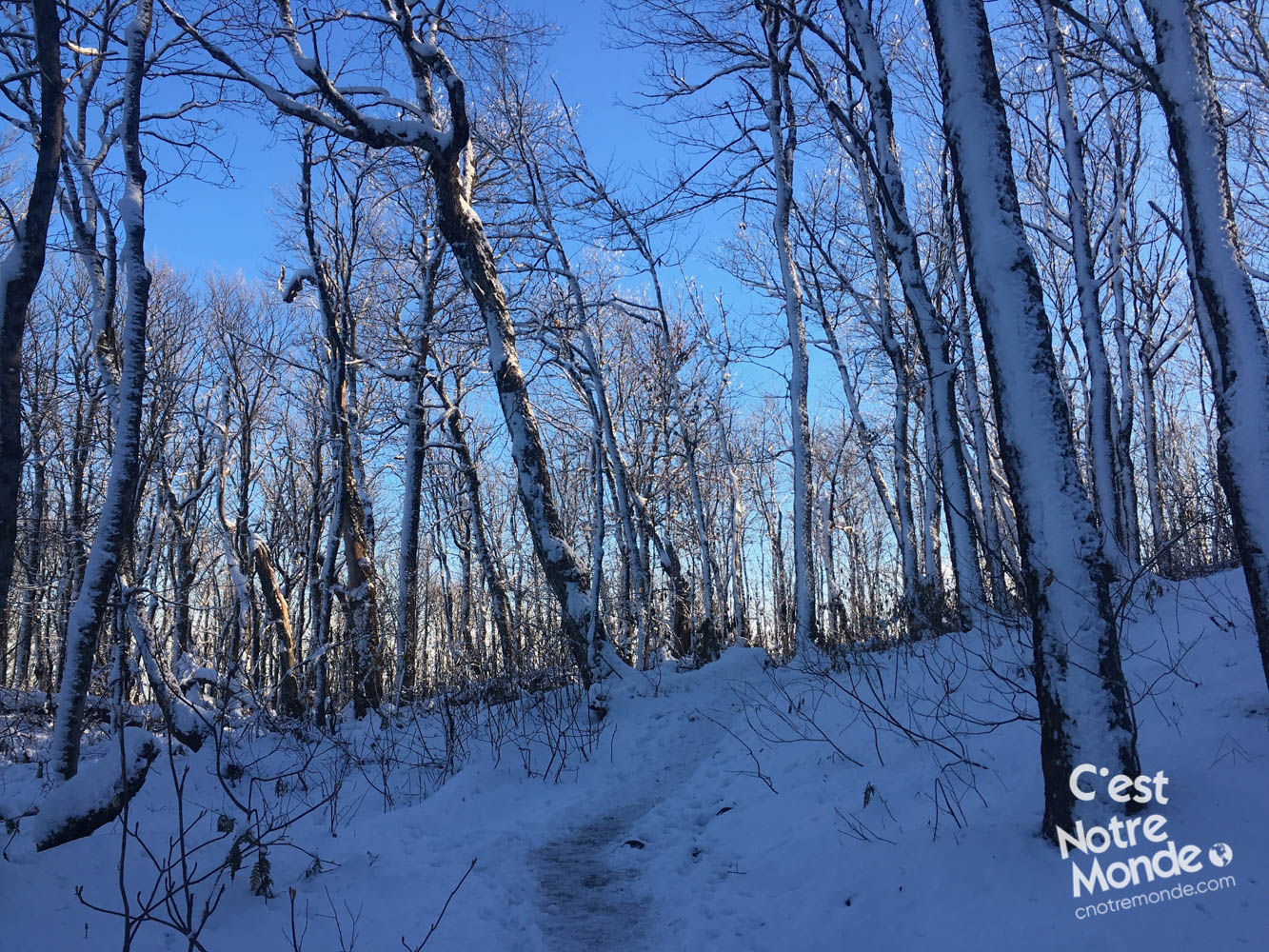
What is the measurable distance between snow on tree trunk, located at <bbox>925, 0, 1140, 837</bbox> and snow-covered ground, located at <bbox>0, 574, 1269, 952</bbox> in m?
0.45

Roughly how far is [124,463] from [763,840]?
20.1ft

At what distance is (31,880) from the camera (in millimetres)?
3070

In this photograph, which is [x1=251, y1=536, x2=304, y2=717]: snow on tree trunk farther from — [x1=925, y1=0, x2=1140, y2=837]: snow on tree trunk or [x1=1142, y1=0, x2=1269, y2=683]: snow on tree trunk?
[x1=1142, y1=0, x2=1269, y2=683]: snow on tree trunk

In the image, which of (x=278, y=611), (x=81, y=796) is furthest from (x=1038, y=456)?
(x=278, y=611)

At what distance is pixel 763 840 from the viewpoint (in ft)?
14.7

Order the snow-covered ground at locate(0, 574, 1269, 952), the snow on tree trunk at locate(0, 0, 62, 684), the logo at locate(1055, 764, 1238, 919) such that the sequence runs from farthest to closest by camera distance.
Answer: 1. the snow on tree trunk at locate(0, 0, 62, 684)
2. the snow-covered ground at locate(0, 574, 1269, 952)
3. the logo at locate(1055, 764, 1238, 919)

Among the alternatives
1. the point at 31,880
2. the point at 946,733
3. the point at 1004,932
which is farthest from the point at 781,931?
the point at 31,880

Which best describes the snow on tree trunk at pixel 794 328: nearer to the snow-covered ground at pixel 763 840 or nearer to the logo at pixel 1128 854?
the snow-covered ground at pixel 763 840

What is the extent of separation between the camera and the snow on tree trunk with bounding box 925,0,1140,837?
291cm

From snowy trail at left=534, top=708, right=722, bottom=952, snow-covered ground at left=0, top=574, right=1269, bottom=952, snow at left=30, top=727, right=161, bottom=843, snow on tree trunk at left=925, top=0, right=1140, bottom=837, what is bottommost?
snowy trail at left=534, top=708, right=722, bottom=952

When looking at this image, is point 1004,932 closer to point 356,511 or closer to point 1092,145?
point 356,511

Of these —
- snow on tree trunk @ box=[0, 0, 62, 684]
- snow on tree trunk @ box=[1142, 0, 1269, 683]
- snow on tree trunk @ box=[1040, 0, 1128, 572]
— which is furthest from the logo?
snow on tree trunk @ box=[0, 0, 62, 684]

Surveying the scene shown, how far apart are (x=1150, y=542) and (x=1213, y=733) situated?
46.7ft

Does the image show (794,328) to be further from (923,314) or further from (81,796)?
(81,796)
